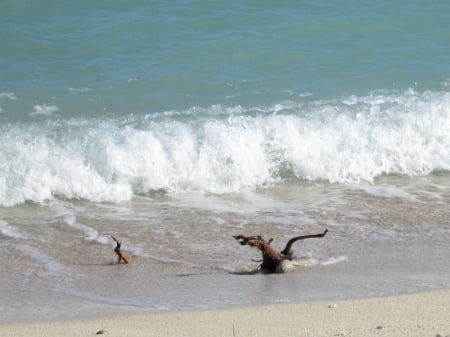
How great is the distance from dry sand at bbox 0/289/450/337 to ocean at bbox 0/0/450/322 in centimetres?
27

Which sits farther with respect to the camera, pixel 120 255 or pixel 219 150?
A: pixel 219 150

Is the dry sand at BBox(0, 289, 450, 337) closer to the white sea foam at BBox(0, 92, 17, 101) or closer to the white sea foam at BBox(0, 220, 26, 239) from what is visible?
the white sea foam at BBox(0, 220, 26, 239)

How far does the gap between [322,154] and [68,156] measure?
10.1 ft

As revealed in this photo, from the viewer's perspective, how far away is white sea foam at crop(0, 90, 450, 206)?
10820 millimetres

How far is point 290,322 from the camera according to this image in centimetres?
645

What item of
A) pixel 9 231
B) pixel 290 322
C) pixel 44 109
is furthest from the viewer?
pixel 44 109

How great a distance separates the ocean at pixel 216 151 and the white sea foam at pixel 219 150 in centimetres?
3

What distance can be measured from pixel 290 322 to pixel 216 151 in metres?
5.19

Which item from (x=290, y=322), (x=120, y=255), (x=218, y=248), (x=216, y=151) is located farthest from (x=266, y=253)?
(x=216, y=151)

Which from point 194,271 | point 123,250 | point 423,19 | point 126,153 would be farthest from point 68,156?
point 423,19

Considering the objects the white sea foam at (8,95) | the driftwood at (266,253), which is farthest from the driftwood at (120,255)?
the white sea foam at (8,95)

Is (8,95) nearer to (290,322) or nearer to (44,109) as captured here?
(44,109)

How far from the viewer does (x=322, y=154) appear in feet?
38.1

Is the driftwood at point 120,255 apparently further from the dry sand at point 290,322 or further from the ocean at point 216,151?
the dry sand at point 290,322
